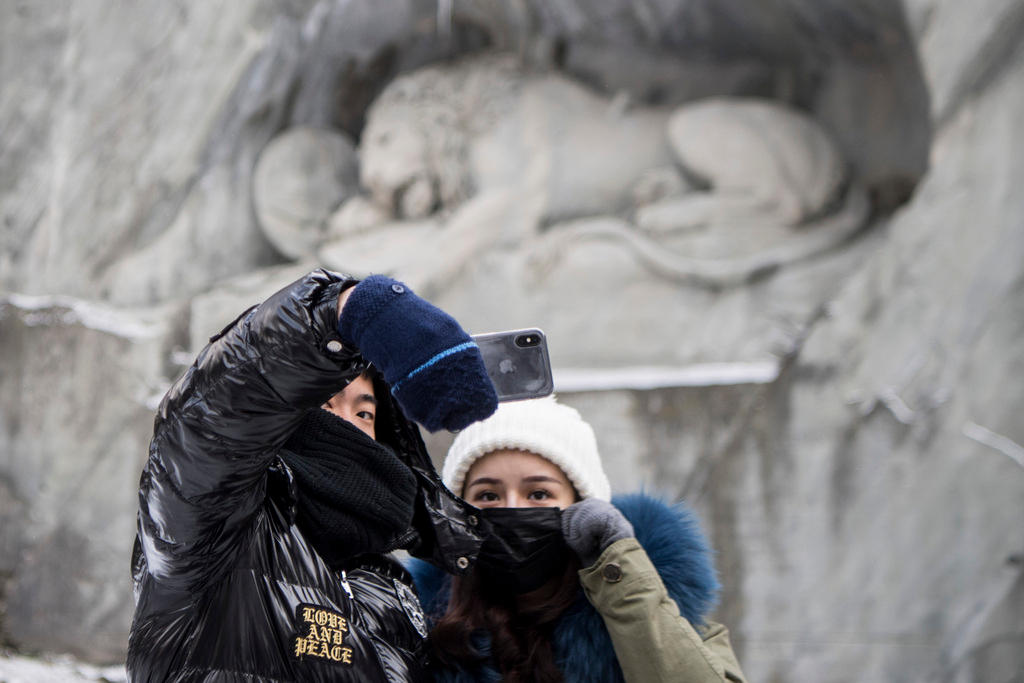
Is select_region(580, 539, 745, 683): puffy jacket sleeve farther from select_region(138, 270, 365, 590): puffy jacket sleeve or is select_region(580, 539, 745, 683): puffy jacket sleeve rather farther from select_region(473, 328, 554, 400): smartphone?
select_region(138, 270, 365, 590): puffy jacket sleeve

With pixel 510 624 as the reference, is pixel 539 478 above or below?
above

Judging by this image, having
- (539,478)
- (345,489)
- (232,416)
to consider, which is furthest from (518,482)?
(232,416)

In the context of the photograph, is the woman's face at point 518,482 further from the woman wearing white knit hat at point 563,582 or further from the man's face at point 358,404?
the man's face at point 358,404

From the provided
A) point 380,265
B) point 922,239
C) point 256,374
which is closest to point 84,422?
point 380,265

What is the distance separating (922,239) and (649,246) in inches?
34.0

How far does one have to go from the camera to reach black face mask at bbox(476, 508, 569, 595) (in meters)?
1.17

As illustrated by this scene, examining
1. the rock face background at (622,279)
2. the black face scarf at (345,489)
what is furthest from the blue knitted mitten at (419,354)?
the rock face background at (622,279)

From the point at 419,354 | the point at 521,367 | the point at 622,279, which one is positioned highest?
the point at 419,354

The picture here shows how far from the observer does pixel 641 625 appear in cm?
111

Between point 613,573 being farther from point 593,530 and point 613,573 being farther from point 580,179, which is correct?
point 580,179

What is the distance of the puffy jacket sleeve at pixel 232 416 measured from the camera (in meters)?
0.71

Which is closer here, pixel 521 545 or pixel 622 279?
pixel 521 545

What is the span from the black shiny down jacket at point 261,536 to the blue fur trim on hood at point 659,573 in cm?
18

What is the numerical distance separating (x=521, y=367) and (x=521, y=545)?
27 centimetres
